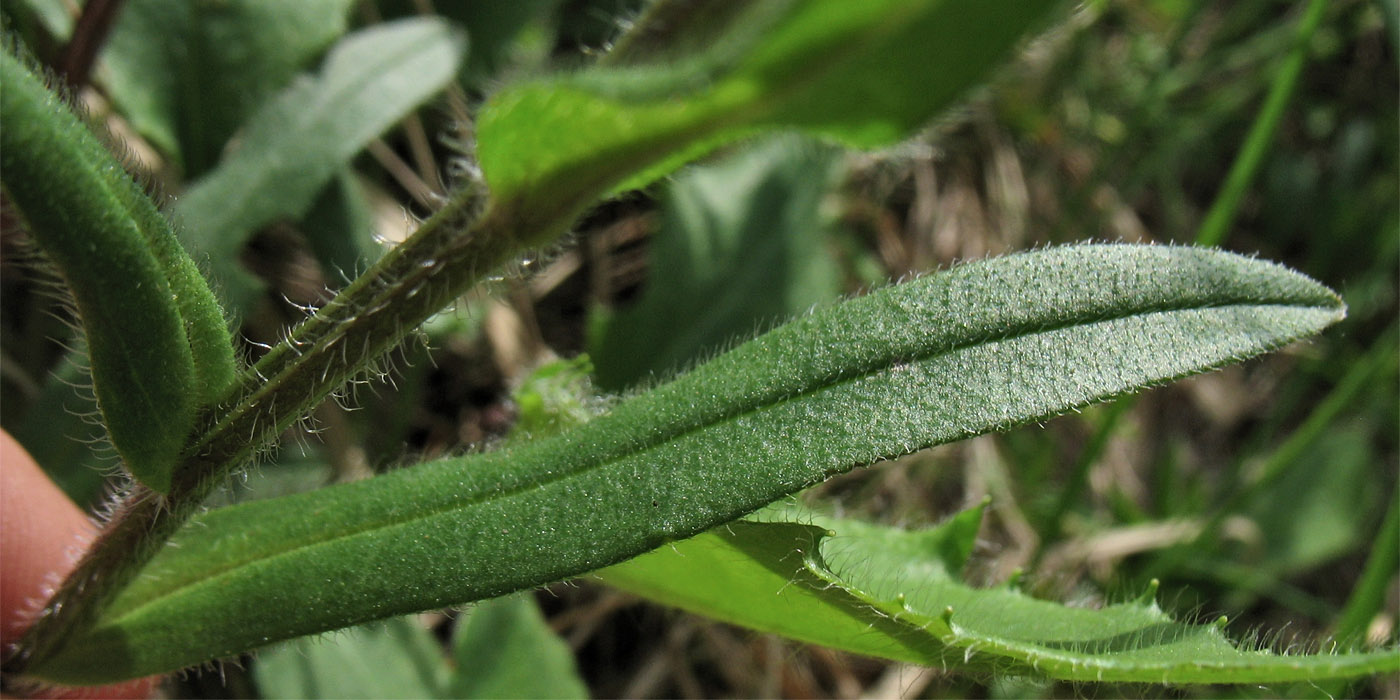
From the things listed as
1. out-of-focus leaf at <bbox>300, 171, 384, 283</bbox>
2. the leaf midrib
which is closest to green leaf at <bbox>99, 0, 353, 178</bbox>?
out-of-focus leaf at <bbox>300, 171, 384, 283</bbox>

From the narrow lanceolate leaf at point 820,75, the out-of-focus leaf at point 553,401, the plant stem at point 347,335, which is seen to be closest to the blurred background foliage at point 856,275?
the out-of-focus leaf at point 553,401

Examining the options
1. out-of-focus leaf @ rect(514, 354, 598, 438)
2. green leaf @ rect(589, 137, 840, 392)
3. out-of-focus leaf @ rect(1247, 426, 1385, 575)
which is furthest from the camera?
Result: out-of-focus leaf @ rect(1247, 426, 1385, 575)

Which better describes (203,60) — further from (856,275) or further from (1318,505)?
(1318,505)

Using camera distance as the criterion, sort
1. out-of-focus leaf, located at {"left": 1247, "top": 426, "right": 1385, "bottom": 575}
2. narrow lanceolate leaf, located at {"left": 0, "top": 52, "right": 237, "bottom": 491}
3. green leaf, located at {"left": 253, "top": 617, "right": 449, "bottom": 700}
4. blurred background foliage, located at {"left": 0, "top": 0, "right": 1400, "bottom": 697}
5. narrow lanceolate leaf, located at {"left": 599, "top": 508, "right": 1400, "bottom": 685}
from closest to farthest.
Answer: narrow lanceolate leaf, located at {"left": 0, "top": 52, "right": 237, "bottom": 491}, narrow lanceolate leaf, located at {"left": 599, "top": 508, "right": 1400, "bottom": 685}, green leaf, located at {"left": 253, "top": 617, "right": 449, "bottom": 700}, blurred background foliage, located at {"left": 0, "top": 0, "right": 1400, "bottom": 697}, out-of-focus leaf, located at {"left": 1247, "top": 426, "right": 1385, "bottom": 575}

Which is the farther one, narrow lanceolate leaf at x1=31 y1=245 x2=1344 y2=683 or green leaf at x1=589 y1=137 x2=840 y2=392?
green leaf at x1=589 y1=137 x2=840 y2=392

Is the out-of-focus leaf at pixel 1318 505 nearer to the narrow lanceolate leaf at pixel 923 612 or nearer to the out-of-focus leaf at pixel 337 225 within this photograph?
the narrow lanceolate leaf at pixel 923 612

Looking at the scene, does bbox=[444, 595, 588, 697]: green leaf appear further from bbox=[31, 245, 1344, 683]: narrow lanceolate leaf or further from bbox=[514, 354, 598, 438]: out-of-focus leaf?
bbox=[31, 245, 1344, 683]: narrow lanceolate leaf
